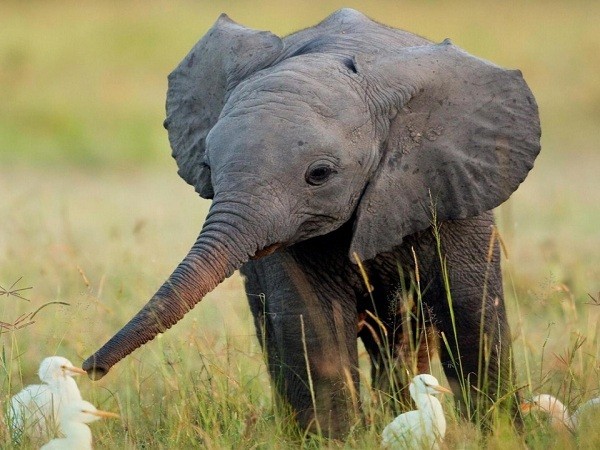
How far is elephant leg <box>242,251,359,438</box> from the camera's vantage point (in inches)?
235

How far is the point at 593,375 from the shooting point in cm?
645

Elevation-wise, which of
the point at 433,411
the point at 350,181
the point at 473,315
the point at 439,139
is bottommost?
the point at 433,411

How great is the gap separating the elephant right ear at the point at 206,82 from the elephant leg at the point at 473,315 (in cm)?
102

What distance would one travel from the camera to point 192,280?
16.6ft

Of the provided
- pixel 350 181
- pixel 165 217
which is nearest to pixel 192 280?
pixel 350 181

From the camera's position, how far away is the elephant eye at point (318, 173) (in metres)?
5.39

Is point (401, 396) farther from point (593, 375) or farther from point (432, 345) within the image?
point (593, 375)

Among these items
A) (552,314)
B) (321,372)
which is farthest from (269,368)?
(552,314)

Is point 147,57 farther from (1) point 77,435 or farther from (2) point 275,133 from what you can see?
(1) point 77,435

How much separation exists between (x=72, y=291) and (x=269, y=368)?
3.04 metres

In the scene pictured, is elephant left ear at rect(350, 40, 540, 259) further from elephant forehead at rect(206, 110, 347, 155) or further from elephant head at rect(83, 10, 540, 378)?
elephant forehead at rect(206, 110, 347, 155)

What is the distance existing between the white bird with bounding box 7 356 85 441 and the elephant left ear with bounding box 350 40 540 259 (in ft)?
3.97

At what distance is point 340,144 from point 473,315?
0.98m

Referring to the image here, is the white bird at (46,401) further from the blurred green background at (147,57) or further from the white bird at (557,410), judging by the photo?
the blurred green background at (147,57)
